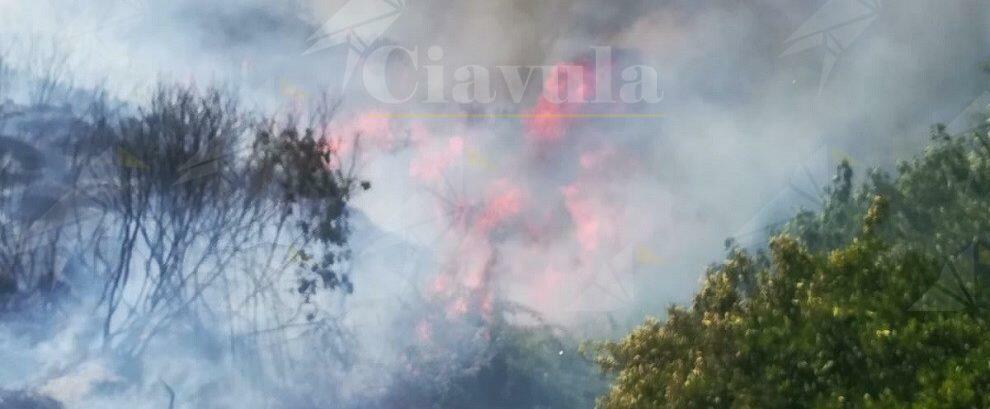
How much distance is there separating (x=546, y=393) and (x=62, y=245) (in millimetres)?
26776

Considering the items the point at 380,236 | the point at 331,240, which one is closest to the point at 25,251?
the point at 331,240

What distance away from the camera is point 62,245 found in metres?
32.5

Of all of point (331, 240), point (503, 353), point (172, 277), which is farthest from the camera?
point (503, 353)

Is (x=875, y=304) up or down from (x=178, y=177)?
down

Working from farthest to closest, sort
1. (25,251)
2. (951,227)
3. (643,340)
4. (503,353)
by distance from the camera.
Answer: (503,353) < (25,251) < (951,227) < (643,340)

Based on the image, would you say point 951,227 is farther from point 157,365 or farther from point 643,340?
point 157,365

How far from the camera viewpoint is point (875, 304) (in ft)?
53.5

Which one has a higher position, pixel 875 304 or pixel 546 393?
pixel 875 304

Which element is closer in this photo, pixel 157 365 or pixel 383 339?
pixel 157 365

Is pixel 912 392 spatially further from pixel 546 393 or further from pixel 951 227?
pixel 546 393

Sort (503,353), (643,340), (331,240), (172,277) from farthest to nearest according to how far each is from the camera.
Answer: (503,353) < (331,240) < (172,277) < (643,340)

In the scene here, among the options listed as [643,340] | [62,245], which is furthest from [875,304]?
[62,245]

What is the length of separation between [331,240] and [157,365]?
29.0 ft

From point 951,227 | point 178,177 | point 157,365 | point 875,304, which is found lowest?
point 157,365
